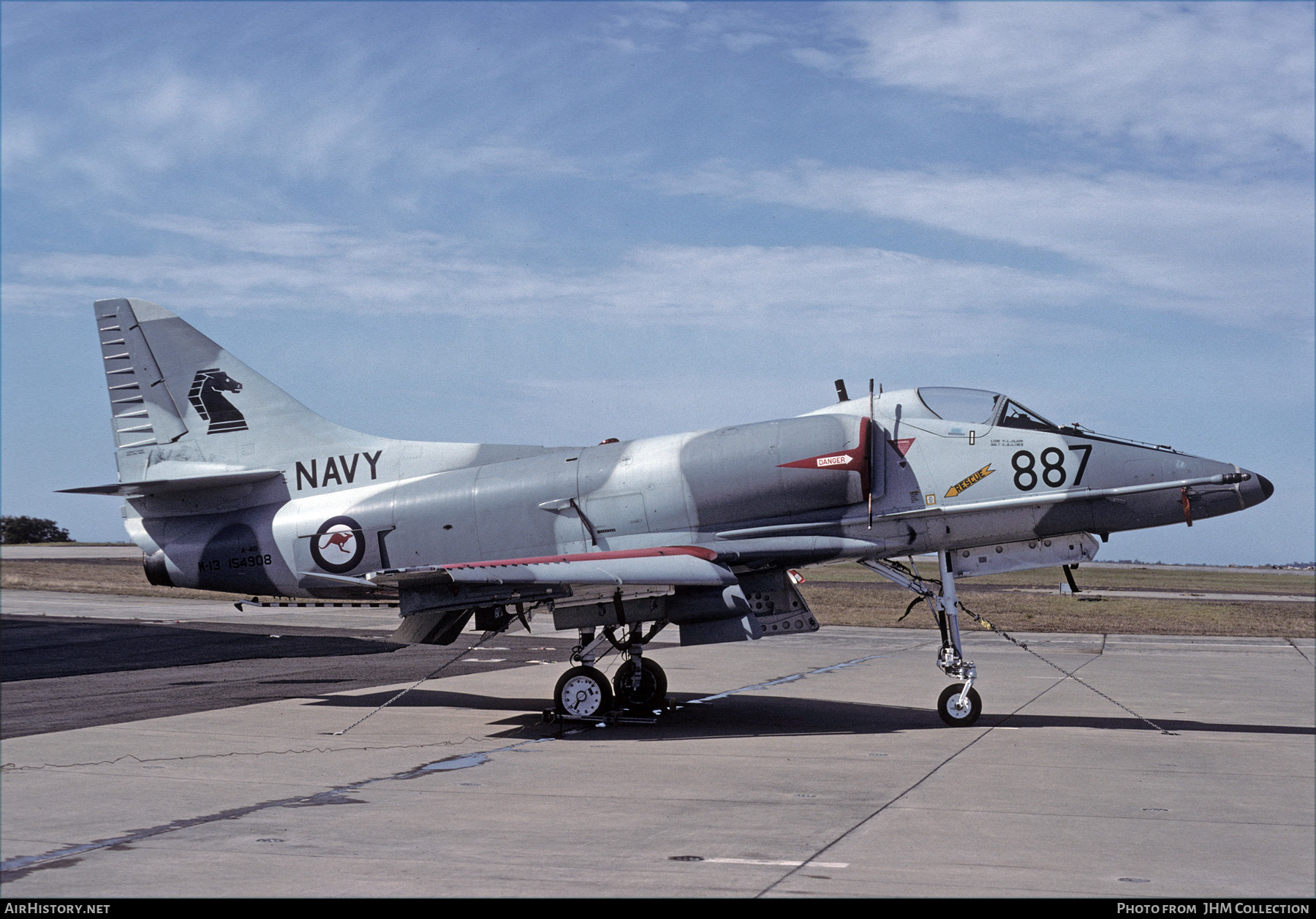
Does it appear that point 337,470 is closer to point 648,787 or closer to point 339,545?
point 339,545

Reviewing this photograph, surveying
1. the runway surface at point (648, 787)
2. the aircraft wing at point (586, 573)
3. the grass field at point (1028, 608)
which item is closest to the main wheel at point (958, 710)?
the runway surface at point (648, 787)

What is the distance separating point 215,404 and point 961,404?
10.1 meters

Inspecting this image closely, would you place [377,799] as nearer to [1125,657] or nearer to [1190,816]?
[1190,816]

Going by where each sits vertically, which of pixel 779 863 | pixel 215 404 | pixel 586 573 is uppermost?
pixel 215 404

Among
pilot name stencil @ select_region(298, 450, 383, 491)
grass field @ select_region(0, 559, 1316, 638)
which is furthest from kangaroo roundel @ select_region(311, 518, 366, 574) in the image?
grass field @ select_region(0, 559, 1316, 638)

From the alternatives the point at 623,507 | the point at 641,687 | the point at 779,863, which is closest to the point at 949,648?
the point at 641,687

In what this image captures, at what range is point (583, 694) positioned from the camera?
45.1 feet

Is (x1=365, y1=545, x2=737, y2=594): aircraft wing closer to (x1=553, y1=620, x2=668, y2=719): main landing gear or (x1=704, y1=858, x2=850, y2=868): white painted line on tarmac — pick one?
(x1=553, y1=620, x2=668, y2=719): main landing gear

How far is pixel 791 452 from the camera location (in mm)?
13641

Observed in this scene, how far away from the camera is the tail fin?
15.5 metres

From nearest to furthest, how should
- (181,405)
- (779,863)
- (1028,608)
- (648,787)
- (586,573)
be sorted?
(779,863), (648,787), (586,573), (181,405), (1028,608)

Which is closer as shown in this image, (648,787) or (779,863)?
(779,863)

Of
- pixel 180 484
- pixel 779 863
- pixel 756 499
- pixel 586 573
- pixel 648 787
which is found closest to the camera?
pixel 779 863

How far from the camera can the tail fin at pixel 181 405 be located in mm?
15539
